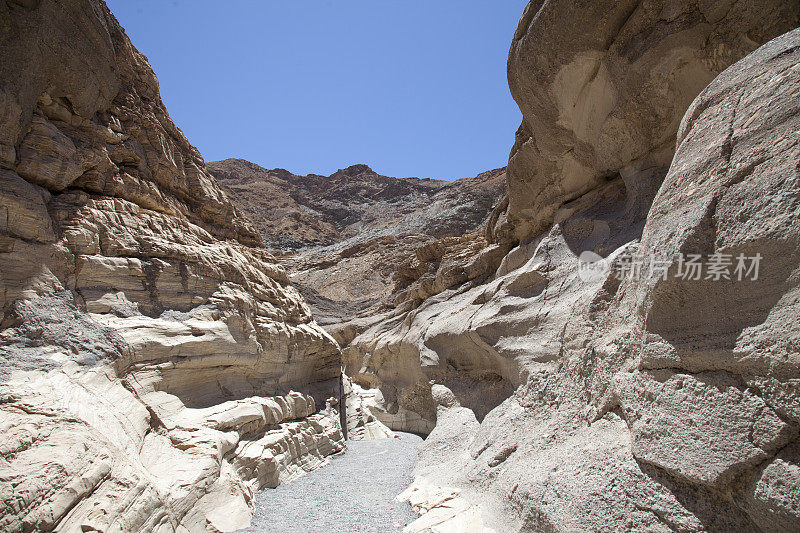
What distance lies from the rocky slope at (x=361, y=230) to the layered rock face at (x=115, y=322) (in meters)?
7.40

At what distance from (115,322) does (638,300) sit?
21.0 feet

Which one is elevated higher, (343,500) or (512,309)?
(512,309)

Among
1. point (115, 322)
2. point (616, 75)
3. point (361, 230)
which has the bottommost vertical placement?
point (115, 322)

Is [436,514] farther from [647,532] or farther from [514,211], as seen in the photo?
[514,211]

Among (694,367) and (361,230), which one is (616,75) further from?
(361,230)

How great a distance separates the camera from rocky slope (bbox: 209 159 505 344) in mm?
17806

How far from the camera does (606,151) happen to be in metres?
7.07

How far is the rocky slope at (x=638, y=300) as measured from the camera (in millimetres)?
2842

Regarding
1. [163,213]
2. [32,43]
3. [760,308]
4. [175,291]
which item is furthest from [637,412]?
[32,43]

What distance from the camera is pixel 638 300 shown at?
4.18 m

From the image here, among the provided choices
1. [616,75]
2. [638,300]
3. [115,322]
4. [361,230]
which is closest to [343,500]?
[115,322]

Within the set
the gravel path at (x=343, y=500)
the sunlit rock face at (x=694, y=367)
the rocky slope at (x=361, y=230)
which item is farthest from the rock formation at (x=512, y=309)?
the rocky slope at (x=361, y=230)

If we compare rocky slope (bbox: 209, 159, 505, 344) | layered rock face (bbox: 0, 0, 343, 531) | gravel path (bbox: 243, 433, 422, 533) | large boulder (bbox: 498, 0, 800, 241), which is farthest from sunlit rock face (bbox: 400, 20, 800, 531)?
rocky slope (bbox: 209, 159, 505, 344)

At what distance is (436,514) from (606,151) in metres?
6.33
